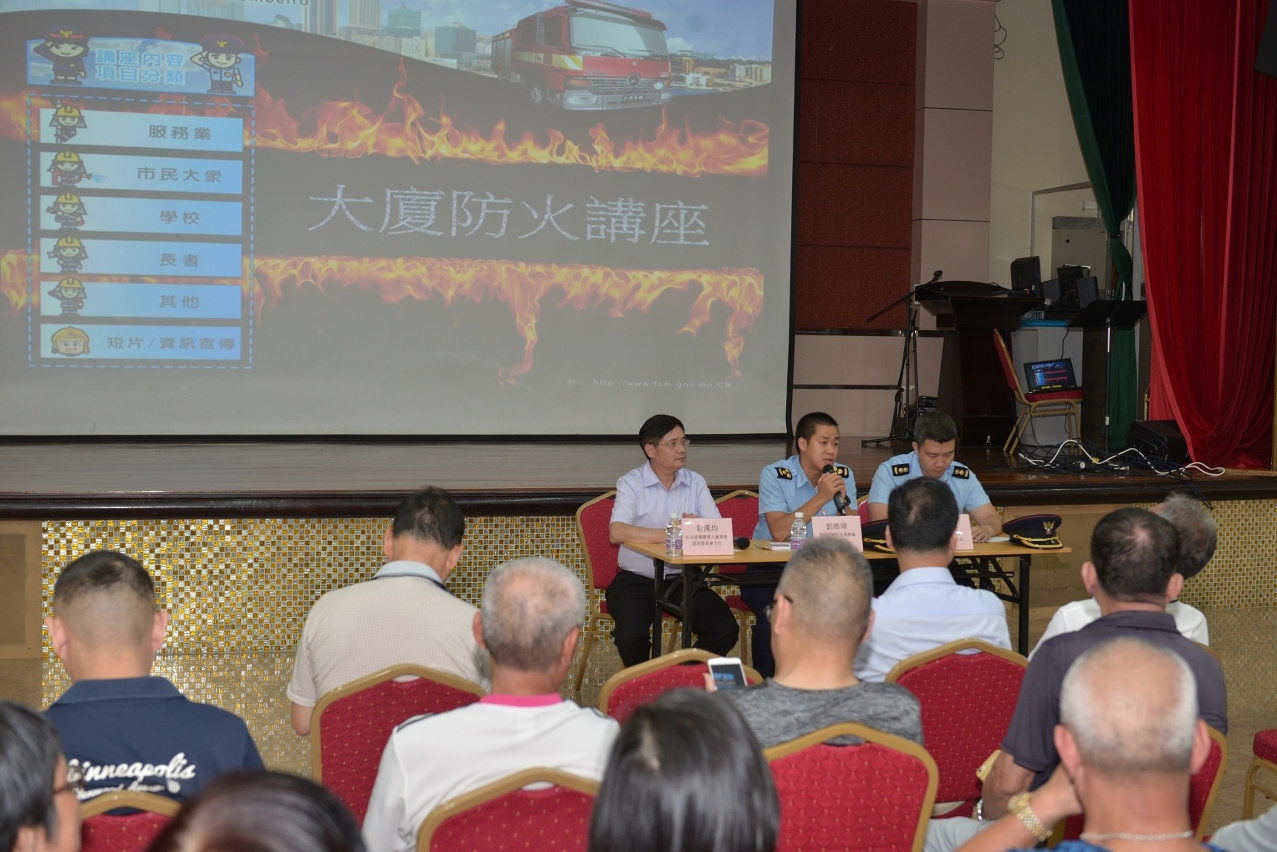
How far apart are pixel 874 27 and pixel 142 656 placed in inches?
317

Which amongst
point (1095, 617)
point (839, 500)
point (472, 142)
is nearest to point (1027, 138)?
point (472, 142)

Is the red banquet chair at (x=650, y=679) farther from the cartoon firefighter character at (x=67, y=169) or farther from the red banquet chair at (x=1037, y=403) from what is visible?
the cartoon firefighter character at (x=67, y=169)

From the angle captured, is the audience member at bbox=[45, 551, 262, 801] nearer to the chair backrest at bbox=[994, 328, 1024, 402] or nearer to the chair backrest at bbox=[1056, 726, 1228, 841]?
the chair backrest at bbox=[1056, 726, 1228, 841]

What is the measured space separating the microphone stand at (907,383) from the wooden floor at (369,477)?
485 mm

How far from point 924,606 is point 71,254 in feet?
18.8

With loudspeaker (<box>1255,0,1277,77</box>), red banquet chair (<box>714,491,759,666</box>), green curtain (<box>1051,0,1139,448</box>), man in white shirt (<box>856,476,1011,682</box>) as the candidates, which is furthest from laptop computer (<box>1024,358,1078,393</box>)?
man in white shirt (<box>856,476,1011,682</box>)

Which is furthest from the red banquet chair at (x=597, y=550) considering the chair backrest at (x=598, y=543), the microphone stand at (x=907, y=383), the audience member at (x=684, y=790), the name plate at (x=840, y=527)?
the microphone stand at (x=907, y=383)

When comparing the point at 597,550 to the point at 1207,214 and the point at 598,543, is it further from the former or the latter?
the point at 1207,214

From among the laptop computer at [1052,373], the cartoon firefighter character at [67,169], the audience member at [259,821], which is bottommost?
the audience member at [259,821]

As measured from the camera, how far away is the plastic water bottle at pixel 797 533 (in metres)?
3.65

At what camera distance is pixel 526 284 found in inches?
289

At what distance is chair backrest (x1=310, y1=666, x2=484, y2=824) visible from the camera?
1.90 meters

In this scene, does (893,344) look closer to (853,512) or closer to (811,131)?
(811,131)

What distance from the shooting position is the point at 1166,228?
6.35 meters
